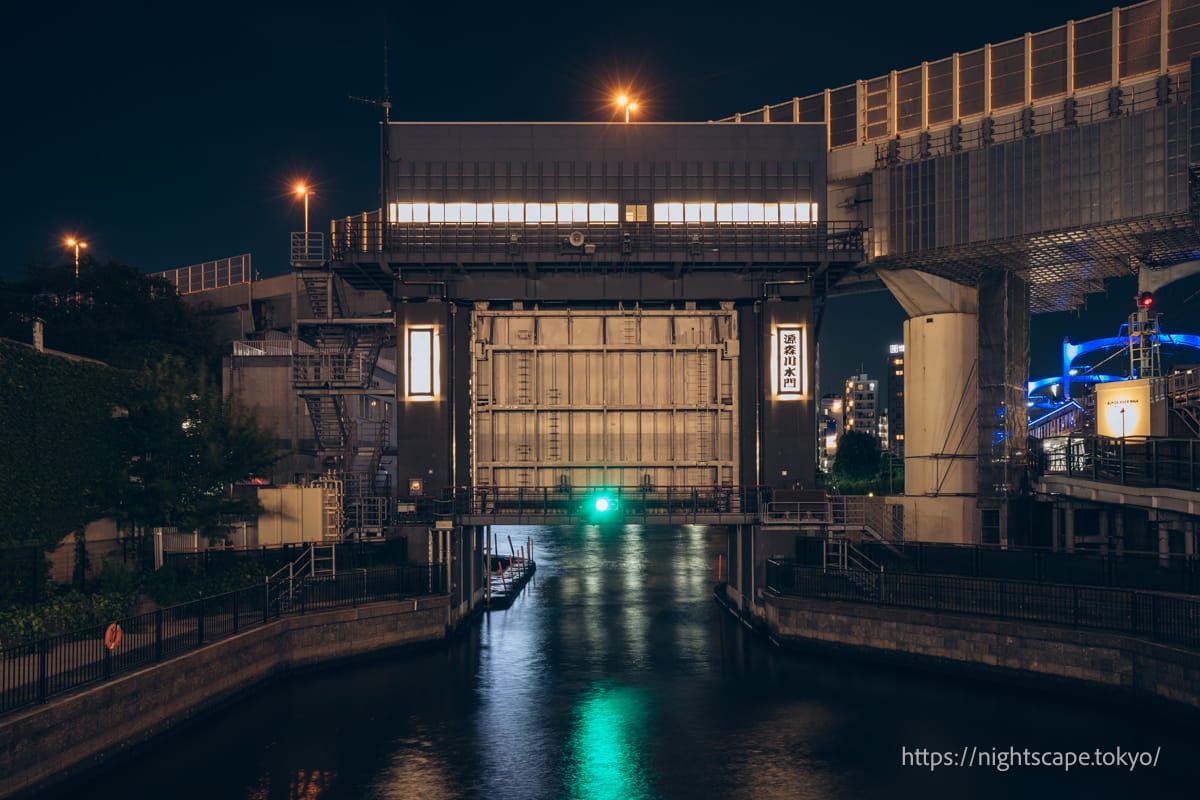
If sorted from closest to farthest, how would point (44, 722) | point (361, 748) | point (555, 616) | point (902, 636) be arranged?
point (44, 722), point (361, 748), point (902, 636), point (555, 616)

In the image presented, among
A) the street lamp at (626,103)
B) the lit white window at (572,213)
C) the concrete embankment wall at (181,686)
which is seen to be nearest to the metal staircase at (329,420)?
the concrete embankment wall at (181,686)

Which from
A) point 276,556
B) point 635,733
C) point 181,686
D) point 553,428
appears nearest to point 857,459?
point 553,428

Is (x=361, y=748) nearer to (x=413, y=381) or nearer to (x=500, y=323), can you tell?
(x=413, y=381)

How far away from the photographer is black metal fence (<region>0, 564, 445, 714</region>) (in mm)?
23453

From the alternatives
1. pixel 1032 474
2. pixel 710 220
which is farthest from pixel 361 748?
pixel 1032 474

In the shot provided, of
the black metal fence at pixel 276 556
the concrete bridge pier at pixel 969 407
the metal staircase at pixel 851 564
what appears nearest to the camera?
the black metal fence at pixel 276 556

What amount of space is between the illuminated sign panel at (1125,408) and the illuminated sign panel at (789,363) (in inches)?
592

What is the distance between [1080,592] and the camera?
3375cm

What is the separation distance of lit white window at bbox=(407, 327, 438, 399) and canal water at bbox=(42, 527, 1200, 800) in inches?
431

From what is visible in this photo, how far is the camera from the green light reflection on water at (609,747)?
81.1 ft

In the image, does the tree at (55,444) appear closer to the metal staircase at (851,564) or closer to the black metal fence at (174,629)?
the black metal fence at (174,629)

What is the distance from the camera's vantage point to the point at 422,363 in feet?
145

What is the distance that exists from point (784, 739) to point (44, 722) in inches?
733

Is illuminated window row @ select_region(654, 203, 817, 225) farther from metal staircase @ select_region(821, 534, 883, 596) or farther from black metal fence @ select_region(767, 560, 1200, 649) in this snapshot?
black metal fence @ select_region(767, 560, 1200, 649)
